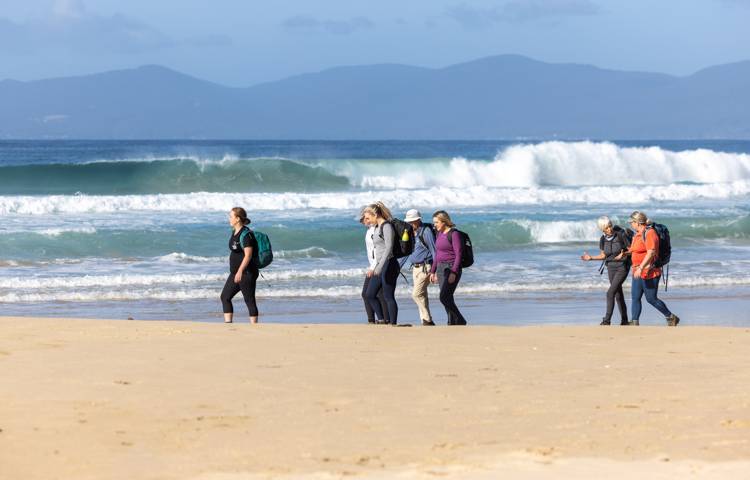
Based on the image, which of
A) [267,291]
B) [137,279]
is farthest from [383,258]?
[137,279]

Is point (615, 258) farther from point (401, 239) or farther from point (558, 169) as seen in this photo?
point (558, 169)

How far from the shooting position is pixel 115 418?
24.6ft

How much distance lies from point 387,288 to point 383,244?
1.64 ft

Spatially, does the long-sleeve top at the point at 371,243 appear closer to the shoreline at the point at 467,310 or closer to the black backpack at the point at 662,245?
the shoreline at the point at 467,310

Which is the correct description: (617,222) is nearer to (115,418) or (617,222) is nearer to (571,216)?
(571,216)

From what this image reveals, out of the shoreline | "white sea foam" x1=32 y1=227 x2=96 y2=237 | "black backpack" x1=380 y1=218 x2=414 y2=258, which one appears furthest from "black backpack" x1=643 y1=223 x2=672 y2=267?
"white sea foam" x1=32 y1=227 x2=96 y2=237

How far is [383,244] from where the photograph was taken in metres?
12.4

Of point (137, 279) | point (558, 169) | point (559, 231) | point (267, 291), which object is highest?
point (558, 169)

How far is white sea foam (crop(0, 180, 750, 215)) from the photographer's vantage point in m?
32.3

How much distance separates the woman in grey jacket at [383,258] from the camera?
12320 mm

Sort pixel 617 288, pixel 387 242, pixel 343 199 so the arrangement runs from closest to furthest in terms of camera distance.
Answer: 1. pixel 387 242
2. pixel 617 288
3. pixel 343 199

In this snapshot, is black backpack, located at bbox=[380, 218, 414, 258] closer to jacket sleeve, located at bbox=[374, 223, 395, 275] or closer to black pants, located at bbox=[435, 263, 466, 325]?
jacket sleeve, located at bbox=[374, 223, 395, 275]

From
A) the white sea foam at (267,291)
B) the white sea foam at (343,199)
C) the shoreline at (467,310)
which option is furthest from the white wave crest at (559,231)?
the shoreline at (467,310)

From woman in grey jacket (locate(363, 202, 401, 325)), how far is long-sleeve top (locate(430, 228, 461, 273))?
1.55 feet
